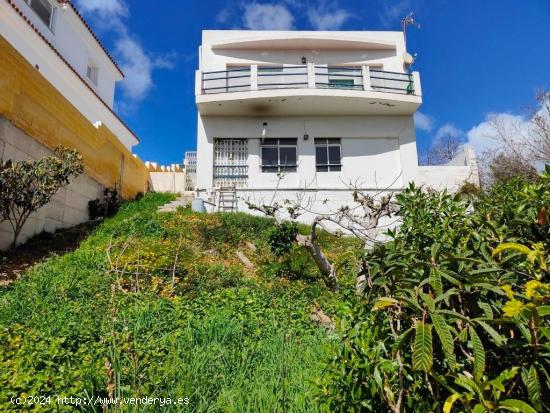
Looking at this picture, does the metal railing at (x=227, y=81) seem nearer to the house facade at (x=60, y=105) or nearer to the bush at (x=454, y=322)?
the house facade at (x=60, y=105)

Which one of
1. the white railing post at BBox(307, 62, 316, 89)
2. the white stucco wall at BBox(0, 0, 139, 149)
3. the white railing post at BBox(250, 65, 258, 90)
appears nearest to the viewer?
the white stucco wall at BBox(0, 0, 139, 149)

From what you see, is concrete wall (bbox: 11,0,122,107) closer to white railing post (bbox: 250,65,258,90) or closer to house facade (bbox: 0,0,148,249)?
house facade (bbox: 0,0,148,249)

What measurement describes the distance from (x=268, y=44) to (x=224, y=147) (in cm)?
493

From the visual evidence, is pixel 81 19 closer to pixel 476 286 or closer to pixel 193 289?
pixel 193 289

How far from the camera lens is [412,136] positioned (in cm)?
1527

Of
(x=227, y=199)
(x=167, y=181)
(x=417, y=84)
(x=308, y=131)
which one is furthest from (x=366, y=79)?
(x=167, y=181)

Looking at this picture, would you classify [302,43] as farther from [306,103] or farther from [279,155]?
[279,155]

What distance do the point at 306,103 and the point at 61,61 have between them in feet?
29.4

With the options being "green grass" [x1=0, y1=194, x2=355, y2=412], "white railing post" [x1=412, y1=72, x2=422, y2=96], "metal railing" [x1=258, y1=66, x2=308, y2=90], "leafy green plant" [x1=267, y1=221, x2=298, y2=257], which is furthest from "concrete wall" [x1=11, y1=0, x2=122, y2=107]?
"white railing post" [x1=412, y1=72, x2=422, y2=96]

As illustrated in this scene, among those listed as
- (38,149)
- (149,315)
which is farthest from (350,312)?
(38,149)

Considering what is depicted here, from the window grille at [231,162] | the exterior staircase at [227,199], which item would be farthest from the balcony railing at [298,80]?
the exterior staircase at [227,199]

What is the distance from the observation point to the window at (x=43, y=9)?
547 inches

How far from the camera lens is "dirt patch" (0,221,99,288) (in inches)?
276

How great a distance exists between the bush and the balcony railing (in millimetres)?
13409
